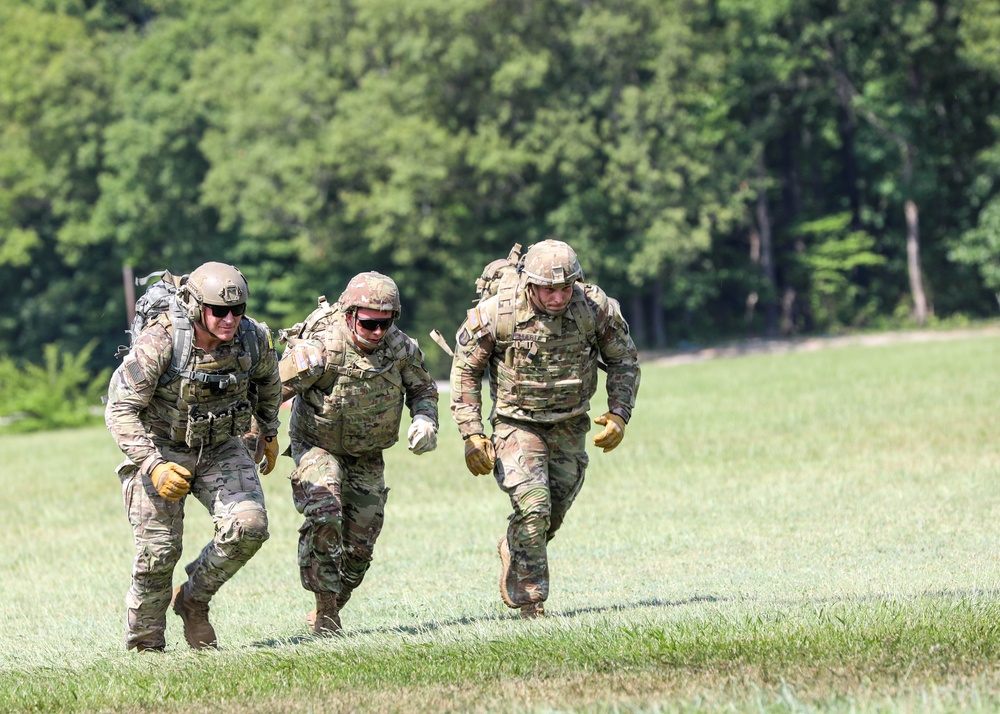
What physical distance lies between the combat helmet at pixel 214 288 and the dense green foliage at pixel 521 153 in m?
37.5

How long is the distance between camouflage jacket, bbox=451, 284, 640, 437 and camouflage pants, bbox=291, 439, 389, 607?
2.41 ft

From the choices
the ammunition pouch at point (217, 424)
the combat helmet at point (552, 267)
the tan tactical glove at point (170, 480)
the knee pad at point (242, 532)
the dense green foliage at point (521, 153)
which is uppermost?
the dense green foliage at point (521, 153)

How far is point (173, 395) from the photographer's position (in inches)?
343

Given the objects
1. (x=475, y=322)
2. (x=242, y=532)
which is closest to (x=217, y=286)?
(x=242, y=532)

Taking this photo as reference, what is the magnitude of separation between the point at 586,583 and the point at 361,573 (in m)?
2.32

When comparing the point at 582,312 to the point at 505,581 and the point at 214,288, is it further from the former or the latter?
the point at 214,288

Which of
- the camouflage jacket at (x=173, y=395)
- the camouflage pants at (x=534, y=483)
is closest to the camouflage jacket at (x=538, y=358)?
the camouflage pants at (x=534, y=483)

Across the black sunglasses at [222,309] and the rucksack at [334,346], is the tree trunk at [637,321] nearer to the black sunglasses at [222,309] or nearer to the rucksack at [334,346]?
the rucksack at [334,346]

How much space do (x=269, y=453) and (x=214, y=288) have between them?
156 centimetres

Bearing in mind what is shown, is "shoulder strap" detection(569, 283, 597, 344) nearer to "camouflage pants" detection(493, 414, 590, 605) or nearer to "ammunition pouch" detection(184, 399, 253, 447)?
"camouflage pants" detection(493, 414, 590, 605)

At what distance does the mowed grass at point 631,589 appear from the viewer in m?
6.93

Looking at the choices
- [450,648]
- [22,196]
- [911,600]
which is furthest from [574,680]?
[22,196]

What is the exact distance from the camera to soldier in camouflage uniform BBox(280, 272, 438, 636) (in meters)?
9.23

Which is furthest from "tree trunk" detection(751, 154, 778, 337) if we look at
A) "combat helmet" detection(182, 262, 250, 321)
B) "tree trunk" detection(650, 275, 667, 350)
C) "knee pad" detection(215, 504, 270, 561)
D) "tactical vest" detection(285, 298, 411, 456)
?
"combat helmet" detection(182, 262, 250, 321)
